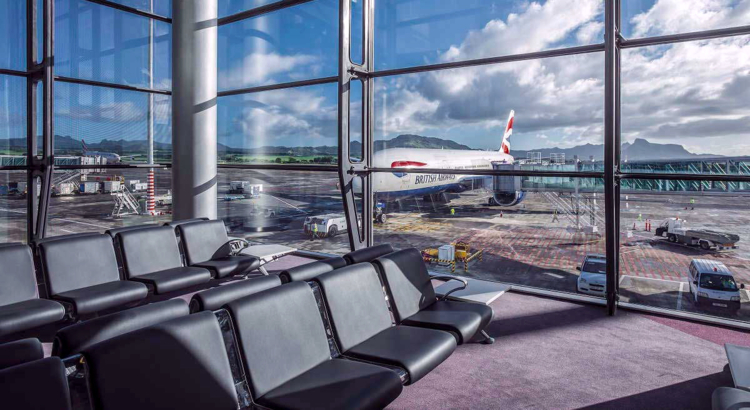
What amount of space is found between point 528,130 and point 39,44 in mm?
5305

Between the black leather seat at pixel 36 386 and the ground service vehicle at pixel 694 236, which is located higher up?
the ground service vehicle at pixel 694 236

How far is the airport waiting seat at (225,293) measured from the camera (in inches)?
75.2

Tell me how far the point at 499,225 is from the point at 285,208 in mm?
2807

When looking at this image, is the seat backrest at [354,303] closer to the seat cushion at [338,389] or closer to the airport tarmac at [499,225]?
the seat cushion at [338,389]

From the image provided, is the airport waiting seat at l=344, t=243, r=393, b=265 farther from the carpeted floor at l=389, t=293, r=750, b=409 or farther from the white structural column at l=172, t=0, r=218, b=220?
the white structural column at l=172, t=0, r=218, b=220

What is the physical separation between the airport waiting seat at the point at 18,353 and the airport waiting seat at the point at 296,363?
61 cm

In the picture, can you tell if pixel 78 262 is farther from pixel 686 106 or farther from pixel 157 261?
pixel 686 106

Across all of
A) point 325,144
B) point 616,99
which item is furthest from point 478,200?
point 325,144

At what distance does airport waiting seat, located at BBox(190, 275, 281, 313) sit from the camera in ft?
6.26

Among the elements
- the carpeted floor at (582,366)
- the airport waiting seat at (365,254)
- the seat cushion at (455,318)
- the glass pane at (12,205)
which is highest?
the glass pane at (12,205)

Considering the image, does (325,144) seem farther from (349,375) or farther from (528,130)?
(349,375)

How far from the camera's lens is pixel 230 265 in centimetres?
426

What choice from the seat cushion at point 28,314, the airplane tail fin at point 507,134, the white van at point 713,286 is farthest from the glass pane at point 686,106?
the seat cushion at point 28,314

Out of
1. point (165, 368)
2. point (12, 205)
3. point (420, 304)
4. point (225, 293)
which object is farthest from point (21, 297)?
point (420, 304)
